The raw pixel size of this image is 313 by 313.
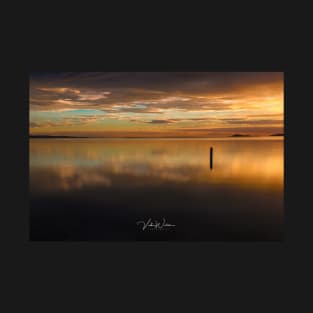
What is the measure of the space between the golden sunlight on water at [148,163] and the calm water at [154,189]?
0.01m

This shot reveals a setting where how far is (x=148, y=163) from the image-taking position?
17.2 feet

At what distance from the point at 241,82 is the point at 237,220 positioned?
69.0 inches

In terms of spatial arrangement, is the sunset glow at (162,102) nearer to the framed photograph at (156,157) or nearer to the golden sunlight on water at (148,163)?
the framed photograph at (156,157)

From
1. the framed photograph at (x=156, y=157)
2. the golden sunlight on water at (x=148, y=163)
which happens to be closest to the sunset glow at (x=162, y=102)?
the framed photograph at (x=156, y=157)

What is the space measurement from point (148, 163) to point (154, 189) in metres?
0.35

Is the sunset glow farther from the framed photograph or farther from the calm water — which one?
the calm water

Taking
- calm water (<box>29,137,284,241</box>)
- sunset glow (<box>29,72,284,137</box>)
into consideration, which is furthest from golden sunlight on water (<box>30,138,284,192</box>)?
sunset glow (<box>29,72,284,137</box>)

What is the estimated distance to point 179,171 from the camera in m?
5.19

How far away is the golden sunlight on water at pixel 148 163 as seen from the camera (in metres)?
5.13
